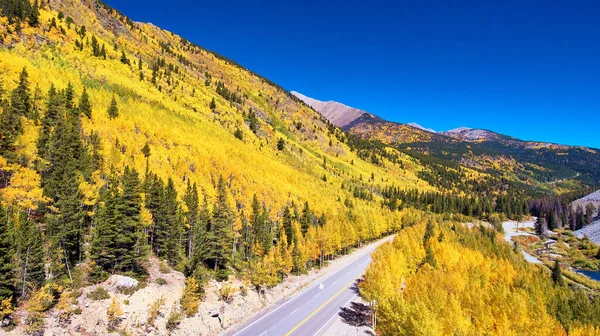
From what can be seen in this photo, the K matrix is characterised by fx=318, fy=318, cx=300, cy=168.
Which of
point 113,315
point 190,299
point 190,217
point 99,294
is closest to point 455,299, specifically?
point 190,299

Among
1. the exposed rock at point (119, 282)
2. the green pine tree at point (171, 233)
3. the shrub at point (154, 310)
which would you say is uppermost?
the green pine tree at point (171, 233)

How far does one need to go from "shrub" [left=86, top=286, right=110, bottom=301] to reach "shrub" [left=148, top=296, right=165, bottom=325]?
15.1 feet

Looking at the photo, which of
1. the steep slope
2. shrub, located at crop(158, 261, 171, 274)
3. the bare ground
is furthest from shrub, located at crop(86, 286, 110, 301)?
shrub, located at crop(158, 261, 171, 274)

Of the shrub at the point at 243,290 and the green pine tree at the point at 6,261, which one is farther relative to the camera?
the shrub at the point at 243,290

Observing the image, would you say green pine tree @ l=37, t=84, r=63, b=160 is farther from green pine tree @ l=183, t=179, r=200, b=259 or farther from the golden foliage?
the golden foliage

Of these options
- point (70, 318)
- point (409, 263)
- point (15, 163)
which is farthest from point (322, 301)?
point (15, 163)

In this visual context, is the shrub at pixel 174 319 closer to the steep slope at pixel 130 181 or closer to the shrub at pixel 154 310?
the shrub at pixel 154 310

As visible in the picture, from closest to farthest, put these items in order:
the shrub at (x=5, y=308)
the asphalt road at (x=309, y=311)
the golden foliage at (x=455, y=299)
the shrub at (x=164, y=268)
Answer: the shrub at (x=5, y=308) → the golden foliage at (x=455, y=299) → the asphalt road at (x=309, y=311) → the shrub at (x=164, y=268)

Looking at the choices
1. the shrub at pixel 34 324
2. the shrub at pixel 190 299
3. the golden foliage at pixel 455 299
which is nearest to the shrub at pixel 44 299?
the shrub at pixel 34 324

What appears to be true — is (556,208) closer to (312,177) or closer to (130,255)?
(312,177)

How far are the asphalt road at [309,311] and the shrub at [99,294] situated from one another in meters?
14.6

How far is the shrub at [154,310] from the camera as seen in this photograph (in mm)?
34312

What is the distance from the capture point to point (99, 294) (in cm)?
3297

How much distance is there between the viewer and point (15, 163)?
1586 inches
